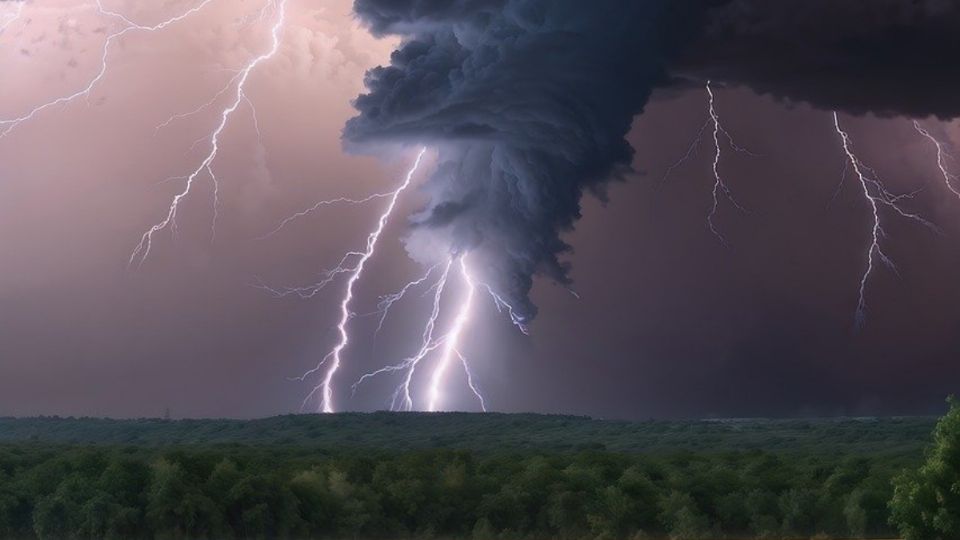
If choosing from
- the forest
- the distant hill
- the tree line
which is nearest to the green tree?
the forest

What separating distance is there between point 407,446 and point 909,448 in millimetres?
29870

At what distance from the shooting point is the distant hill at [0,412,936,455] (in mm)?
85875

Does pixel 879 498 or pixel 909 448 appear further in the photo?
pixel 909 448

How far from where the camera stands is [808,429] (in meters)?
97.2

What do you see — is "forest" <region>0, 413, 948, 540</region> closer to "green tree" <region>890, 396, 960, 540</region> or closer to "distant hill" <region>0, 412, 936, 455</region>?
"green tree" <region>890, 396, 960, 540</region>

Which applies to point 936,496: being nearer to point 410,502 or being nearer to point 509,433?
point 410,502

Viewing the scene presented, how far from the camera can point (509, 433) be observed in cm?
10081

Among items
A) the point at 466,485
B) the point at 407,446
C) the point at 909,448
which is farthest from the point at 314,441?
the point at 466,485

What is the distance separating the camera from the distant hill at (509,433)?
8588 cm

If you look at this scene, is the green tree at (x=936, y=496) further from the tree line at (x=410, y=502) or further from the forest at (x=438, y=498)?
the tree line at (x=410, y=502)

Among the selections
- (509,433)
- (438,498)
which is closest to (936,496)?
(438,498)

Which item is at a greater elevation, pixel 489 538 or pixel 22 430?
pixel 22 430

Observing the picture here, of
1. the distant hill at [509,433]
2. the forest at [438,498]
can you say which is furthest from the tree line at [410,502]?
the distant hill at [509,433]

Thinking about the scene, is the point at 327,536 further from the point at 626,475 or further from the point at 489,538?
the point at 626,475
